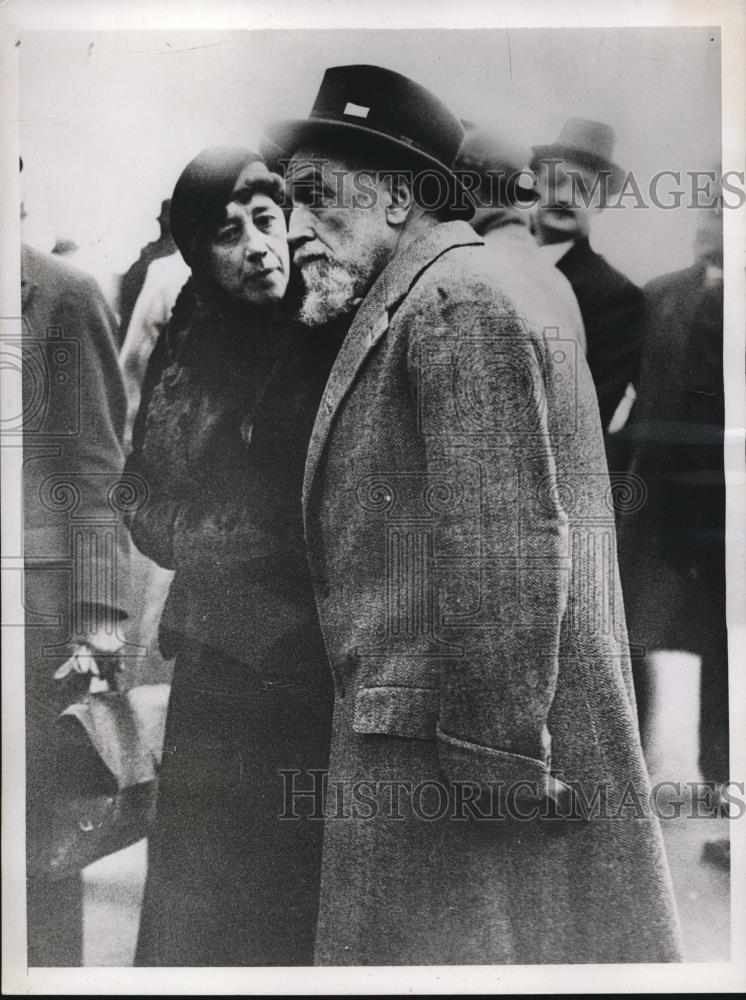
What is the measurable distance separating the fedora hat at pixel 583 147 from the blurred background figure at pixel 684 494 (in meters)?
0.27

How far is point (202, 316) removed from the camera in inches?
73.9

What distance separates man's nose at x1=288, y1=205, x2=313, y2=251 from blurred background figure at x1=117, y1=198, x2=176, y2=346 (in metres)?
0.28

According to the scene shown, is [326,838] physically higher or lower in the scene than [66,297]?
lower

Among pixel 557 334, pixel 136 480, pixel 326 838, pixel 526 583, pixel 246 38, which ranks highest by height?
pixel 246 38

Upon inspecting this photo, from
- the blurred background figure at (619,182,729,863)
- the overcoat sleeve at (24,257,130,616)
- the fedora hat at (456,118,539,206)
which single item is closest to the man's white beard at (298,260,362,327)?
the fedora hat at (456,118,539,206)

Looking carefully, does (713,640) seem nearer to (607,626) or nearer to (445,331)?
(607,626)

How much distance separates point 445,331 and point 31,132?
108 centimetres

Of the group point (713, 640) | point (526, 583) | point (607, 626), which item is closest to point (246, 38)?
point (526, 583)

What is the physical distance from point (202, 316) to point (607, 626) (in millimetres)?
1175

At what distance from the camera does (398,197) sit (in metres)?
1.87

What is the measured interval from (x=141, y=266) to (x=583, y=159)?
1.06 m

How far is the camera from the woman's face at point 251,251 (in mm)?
1866

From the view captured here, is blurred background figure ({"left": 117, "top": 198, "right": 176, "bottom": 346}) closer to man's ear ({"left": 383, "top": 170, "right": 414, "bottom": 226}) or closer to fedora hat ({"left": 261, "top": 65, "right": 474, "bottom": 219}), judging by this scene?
fedora hat ({"left": 261, "top": 65, "right": 474, "bottom": 219})

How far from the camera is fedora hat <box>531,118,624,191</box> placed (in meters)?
1.89
